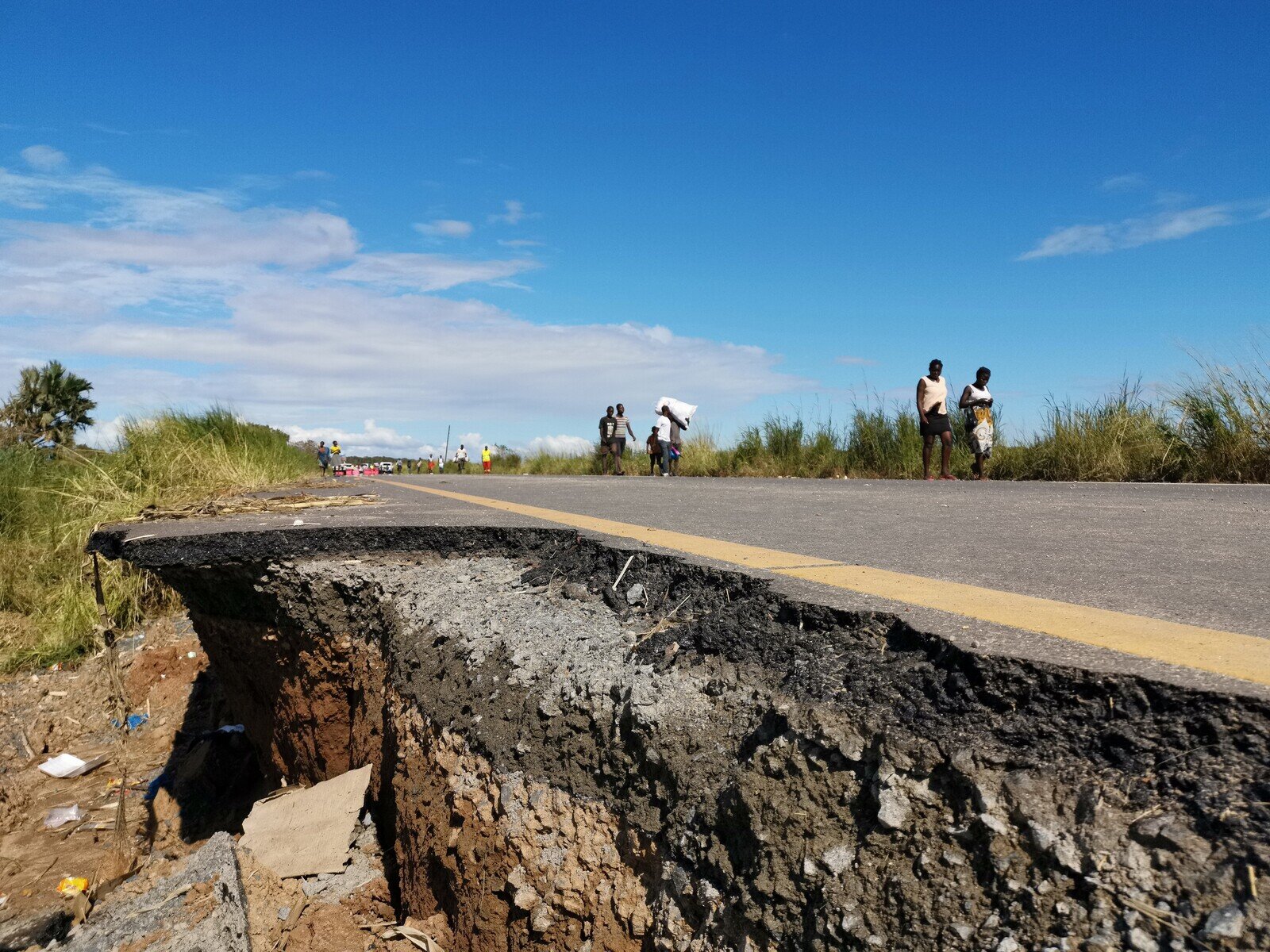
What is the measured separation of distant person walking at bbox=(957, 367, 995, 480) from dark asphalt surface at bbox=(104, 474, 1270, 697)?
322 centimetres

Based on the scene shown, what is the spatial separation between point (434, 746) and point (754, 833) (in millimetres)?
1272

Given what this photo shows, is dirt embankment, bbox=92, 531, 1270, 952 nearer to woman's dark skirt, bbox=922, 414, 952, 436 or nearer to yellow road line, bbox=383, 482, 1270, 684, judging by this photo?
yellow road line, bbox=383, 482, 1270, 684

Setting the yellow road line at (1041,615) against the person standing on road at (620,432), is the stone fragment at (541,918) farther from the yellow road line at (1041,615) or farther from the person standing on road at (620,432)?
the person standing on road at (620,432)

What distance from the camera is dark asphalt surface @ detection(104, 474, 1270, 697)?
2113 mm

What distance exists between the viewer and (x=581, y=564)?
3252mm

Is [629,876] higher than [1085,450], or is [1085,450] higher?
[1085,450]

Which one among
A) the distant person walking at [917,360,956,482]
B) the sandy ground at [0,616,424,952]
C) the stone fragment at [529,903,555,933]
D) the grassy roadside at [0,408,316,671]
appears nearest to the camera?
the stone fragment at [529,903,555,933]

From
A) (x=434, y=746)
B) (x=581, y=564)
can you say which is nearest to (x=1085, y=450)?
(x=581, y=564)

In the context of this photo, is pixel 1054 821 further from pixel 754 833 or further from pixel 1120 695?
pixel 754 833

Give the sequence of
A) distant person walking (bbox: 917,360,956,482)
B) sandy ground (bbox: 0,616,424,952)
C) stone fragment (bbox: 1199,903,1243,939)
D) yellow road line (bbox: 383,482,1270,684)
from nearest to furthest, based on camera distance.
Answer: stone fragment (bbox: 1199,903,1243,939), yellow road line (bbox: 383,482,1270,684), sandy ground (bbox: 0,616,424,952), distant person walking (bbox: 917,360,956,482)

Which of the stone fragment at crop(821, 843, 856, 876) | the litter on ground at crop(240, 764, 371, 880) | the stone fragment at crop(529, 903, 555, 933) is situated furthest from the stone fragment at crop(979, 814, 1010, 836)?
the litter on ground at crop(240, 764, 371, 880)

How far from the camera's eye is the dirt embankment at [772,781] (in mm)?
1219

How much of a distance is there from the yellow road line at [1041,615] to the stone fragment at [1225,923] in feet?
1.75

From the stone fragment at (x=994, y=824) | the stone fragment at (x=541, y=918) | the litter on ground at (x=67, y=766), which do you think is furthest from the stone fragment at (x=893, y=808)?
the litter on ground at (x=67, y=766)
